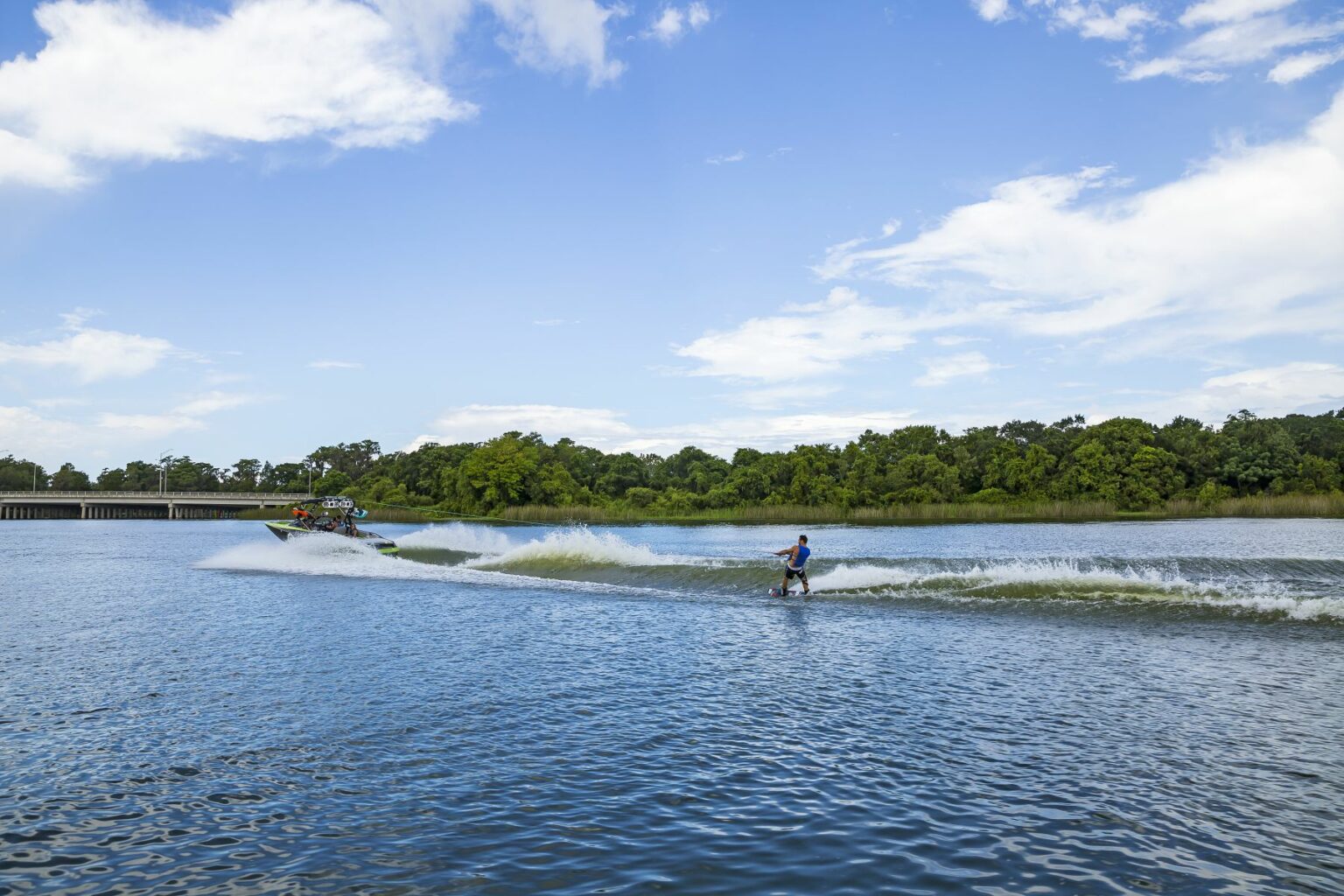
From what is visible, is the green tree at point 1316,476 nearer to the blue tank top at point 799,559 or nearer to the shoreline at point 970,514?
the shoreline at point 970,514

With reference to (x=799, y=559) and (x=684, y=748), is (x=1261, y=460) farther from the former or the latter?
(x=684, y=748)

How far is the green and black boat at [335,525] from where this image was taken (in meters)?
49.3

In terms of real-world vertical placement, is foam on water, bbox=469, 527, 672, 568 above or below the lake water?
above

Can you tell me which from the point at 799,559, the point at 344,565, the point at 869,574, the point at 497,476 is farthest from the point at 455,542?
the point at 497,476

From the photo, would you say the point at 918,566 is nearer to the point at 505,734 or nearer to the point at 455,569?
the point at 455,569

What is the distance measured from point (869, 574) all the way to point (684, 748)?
901 inches

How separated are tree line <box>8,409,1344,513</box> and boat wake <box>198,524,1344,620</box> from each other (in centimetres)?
8950

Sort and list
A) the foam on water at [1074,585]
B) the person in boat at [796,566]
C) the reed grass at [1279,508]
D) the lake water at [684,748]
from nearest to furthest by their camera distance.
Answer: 1. the lake water at [684,748]
2. the foam on water at [1074,585]
3. the person in boat at [796,566]
4. the reed grass at [1279,508]

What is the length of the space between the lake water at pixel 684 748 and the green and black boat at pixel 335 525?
72.7 feet

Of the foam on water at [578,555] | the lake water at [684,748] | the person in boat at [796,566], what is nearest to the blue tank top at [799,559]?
the person in boat at [796,566]

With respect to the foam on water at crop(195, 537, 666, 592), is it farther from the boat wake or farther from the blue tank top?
the blue tank top

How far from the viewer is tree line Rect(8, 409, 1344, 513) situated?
117 metres

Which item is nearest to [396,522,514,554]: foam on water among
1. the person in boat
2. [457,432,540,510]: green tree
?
the person in boat

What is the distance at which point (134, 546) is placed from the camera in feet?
247
